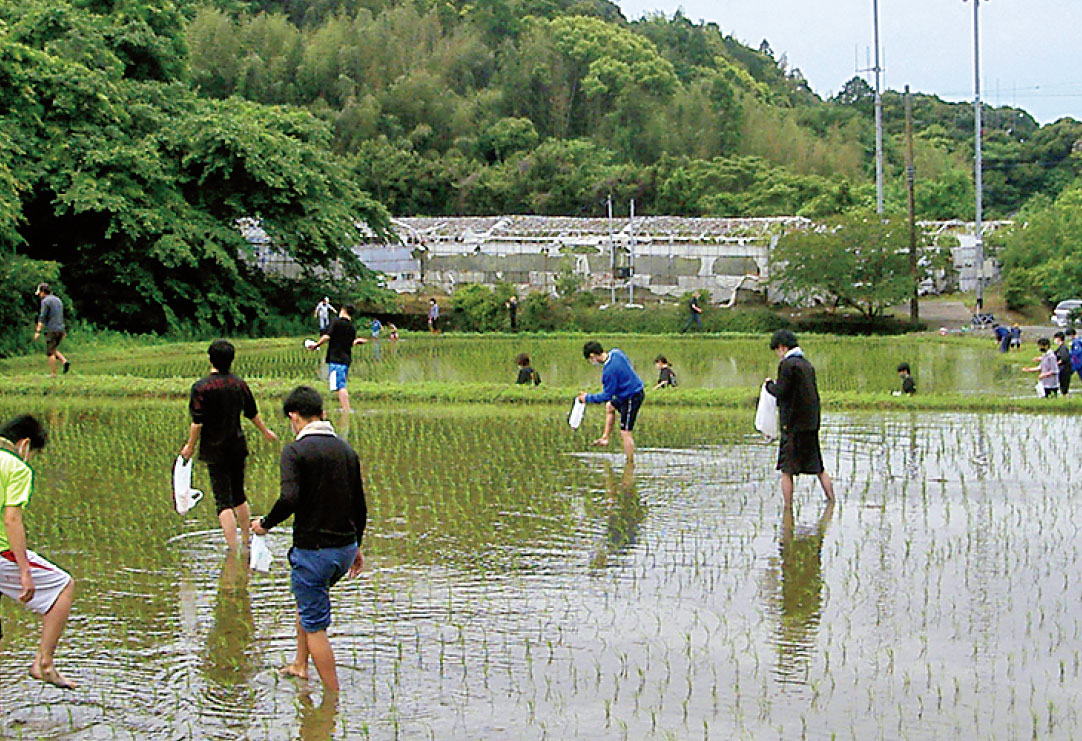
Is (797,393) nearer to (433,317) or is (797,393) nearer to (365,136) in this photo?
(433,317)

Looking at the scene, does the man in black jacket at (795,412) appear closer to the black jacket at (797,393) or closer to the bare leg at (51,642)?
the black jacket at (797,393)

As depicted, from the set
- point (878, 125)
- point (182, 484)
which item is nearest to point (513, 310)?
point (878, 125)

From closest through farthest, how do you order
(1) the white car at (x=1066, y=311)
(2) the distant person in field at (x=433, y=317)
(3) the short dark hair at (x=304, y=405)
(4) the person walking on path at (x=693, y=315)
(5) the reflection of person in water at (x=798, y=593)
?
(3) the short dark hair at (x=304, y=405) → (5) the reflection of person in water at (x=798, y=593) → (1) the white car at (x=1066, y=311) → (4) the person walking on path at (x=693, y=315) → (2) the distant person in field at (x=433, y=317)

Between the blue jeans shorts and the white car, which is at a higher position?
the white car

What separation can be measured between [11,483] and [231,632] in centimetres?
183

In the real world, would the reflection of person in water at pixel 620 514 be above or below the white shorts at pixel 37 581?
Answer: below

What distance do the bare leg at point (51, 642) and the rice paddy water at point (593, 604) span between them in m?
0.13

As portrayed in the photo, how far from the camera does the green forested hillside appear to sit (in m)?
32.2

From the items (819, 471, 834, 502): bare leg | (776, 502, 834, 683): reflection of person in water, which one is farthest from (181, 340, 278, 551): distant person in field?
(819, 471, 834, 502): bare leg

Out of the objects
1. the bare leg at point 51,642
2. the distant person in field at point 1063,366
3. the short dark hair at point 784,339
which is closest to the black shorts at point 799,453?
the short dark hair at point 784,339

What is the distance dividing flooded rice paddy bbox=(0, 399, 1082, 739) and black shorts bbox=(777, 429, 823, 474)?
418mm

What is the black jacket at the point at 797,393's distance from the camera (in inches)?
421

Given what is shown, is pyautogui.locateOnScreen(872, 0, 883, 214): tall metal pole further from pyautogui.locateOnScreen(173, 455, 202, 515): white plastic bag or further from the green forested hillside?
pyautogui.locateOnScreen(173, 455, 202, 515): white plastic bag

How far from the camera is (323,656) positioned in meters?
6.50
